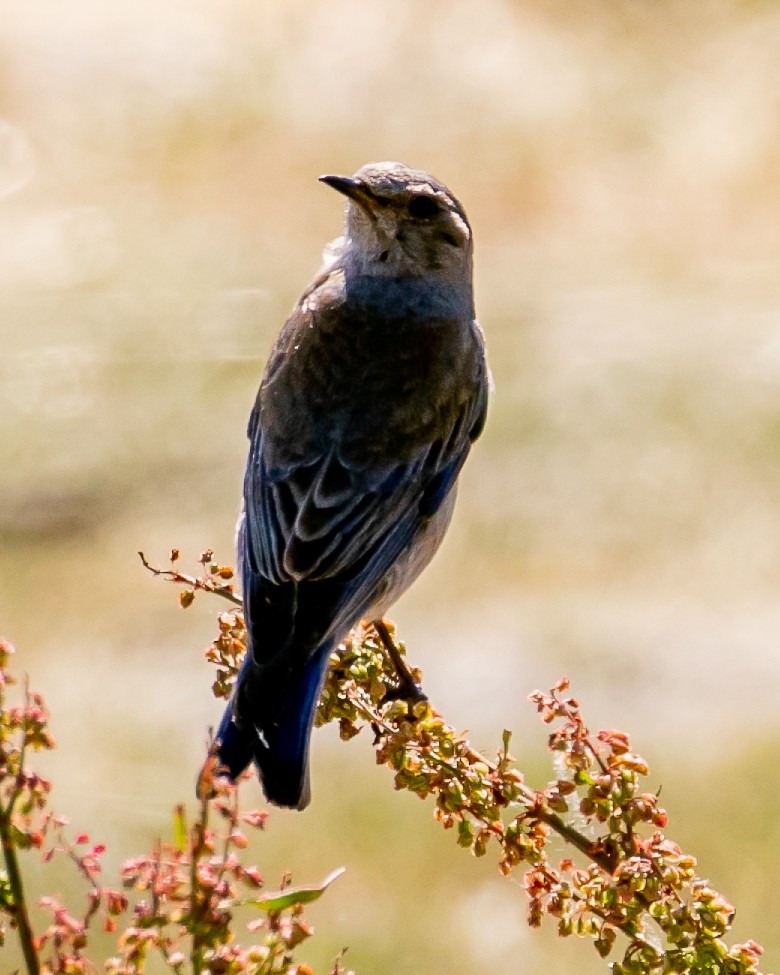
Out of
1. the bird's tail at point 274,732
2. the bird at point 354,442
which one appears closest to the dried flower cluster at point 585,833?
the bird's tail at point 274,732

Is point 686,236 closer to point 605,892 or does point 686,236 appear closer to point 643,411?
point 643,411

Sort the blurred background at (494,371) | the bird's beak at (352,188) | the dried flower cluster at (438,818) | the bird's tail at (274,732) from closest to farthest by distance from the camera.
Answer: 1. the dried flower cluster at (438,818)
2. the bird's tail at (274,732)
3. the bird's beak at (352,188)
4. the blurred background at (494,371)

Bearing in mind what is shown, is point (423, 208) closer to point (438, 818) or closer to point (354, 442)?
point (354, 442)

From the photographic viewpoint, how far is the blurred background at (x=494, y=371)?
9523 millimetres

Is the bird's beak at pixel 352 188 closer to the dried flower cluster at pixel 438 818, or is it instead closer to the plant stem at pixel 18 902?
the dried flower cluster at pixel 438 818

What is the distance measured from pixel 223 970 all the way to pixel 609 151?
48.6ft

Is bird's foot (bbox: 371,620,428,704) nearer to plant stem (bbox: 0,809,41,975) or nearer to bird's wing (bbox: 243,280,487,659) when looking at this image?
bird's wing (bbox: 243,280,487,659)

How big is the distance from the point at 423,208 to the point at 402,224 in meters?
0.09

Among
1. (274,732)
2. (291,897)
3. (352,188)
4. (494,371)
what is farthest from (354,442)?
(494,371)

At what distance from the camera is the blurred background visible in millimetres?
9523

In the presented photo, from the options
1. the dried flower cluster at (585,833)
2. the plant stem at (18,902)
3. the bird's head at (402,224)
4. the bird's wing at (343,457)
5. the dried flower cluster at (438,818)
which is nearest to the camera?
the plant stem at (18,902)

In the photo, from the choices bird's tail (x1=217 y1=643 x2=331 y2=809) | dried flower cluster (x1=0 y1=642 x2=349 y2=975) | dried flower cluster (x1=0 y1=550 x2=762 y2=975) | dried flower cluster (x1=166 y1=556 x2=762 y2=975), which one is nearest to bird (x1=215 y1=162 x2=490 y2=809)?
bird's tail (x1=217 y1=643 x2=331 y2=809)

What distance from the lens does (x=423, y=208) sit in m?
5.38

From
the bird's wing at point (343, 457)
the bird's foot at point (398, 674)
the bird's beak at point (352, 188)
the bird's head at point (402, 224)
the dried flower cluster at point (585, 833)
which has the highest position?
the bird's head at point (402, 224)
